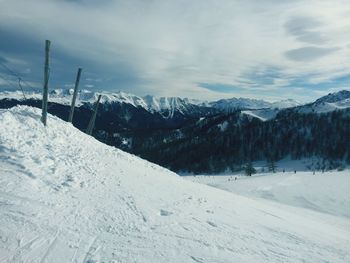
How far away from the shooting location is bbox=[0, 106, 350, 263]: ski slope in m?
10.3

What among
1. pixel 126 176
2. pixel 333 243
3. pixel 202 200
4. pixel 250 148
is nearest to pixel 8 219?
pixel 126 176

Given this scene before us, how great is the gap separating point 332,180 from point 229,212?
123ft

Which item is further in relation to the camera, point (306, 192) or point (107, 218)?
point (306, 192)

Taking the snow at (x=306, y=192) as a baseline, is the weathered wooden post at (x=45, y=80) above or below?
above

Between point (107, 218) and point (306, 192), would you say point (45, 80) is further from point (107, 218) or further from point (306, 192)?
point (306, 192)

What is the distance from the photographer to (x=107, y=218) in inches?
499

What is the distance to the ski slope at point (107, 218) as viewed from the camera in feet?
33.8

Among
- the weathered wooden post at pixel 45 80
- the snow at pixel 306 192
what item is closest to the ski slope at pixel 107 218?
the weathered wooden post at pixel 45 80

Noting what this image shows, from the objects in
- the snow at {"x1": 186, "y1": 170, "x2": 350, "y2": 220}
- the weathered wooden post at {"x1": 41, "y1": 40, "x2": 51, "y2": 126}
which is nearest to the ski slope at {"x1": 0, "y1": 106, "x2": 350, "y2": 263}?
the weathered wooden post at {"x1": 41, "y1": 40, "x2": 51, "y2": 126}

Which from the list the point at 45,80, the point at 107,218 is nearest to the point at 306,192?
the point at 45,80

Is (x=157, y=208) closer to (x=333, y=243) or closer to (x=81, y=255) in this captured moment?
(x=81, y=255)

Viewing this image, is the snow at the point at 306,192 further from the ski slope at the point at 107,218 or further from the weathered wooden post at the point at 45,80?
the weathered wooden post at the point at 45,80

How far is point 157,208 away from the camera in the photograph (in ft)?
49.5

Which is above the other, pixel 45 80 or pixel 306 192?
pixel 45 80
